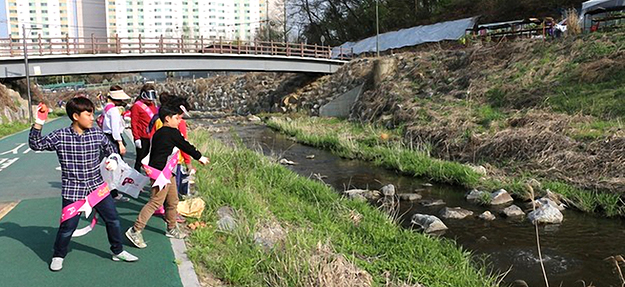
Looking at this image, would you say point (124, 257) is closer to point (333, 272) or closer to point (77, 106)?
point (77, 106)

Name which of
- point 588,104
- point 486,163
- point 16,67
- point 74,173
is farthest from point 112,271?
point 16,67

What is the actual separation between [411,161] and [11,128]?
17.6 meters

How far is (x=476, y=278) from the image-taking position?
534cm

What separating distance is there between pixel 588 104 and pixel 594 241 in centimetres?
791

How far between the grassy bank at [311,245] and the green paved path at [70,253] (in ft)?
1.40

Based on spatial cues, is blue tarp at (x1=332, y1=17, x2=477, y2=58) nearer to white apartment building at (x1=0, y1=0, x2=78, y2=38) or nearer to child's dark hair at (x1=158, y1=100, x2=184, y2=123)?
child's dark hair at (x1=158, y1=100, x2=184, y2=123)

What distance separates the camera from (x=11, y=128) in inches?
809

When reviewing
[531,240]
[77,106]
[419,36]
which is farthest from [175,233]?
[419,36]

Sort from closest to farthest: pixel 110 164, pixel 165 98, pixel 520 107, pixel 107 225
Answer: pixel 110 164, pixel 107 225, pixel 165 98, pixel 520 107

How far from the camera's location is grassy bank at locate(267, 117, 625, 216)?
9016mm

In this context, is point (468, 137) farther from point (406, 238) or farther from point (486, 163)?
point (406, 238)

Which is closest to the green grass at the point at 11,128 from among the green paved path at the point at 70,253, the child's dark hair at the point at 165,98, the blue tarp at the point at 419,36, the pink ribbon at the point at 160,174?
the green paved path at the point at 70,253

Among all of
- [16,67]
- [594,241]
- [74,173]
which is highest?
[16,67]

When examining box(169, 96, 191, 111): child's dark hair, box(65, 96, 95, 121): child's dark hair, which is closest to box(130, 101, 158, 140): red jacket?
box(169, 96, 191, 111): child's dark hair
